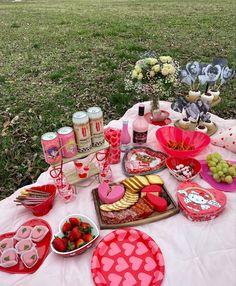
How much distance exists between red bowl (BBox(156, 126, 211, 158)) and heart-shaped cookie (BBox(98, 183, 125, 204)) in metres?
0.66

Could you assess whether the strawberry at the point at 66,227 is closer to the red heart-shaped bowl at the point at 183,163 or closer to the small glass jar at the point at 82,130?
the small glass jar at the point at 82,130

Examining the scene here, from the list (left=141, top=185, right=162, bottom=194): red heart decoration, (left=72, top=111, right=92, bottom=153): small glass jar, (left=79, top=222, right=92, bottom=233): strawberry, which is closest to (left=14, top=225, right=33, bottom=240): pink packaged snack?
(left=79, top=222, right=92, bottom=233): strawberry

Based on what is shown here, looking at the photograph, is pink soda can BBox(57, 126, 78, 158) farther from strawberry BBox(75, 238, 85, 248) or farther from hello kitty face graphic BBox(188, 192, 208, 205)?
hello kitty face graphic BBox(188, 192, 208, 205)

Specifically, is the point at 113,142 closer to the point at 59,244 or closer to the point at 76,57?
the point at 59,244

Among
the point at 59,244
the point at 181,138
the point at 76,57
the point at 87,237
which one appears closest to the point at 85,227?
the point at 87,237

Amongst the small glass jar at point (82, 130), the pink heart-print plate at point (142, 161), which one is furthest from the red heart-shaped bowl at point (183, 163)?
the small glass jar at point (82, 130)

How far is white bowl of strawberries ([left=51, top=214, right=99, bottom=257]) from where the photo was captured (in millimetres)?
1569

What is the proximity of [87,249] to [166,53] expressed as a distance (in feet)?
17.7

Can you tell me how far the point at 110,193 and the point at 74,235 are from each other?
44cm

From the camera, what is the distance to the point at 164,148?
Answer: 2.38 metres

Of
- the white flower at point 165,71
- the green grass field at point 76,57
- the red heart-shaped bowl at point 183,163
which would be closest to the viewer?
the red heart-shaped bowl at point 183,163

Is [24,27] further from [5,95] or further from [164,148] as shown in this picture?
[164,148]

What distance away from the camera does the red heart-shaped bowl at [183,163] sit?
2086 mm

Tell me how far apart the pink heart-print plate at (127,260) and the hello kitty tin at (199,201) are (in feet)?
1.15
